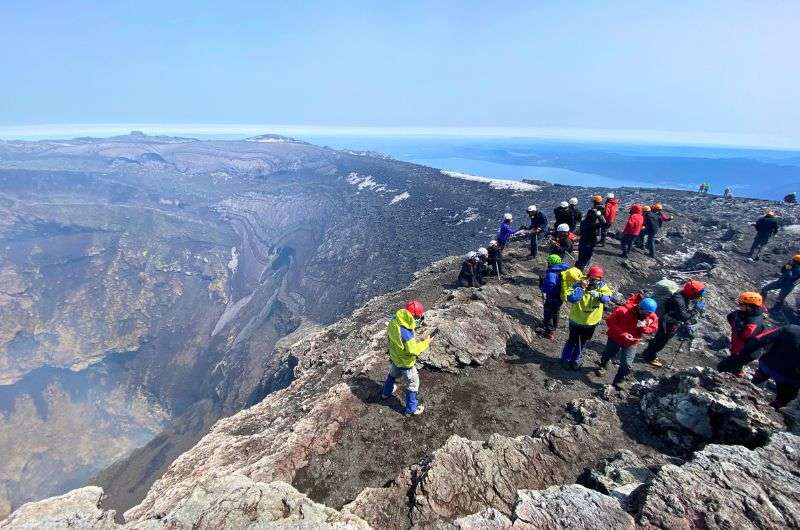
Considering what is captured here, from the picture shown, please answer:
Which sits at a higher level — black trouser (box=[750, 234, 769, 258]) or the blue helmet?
the blue helmet

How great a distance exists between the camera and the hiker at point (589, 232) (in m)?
14.3

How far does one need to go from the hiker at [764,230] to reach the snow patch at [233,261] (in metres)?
90.5

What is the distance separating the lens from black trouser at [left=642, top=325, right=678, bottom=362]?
32.4 feet

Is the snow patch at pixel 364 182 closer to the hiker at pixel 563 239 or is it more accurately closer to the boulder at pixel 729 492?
the hiker at pixel 563 239

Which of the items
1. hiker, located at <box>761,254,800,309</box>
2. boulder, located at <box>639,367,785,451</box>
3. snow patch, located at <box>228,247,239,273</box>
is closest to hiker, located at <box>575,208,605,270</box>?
hiker, located at <box>761,254,800,309</box>

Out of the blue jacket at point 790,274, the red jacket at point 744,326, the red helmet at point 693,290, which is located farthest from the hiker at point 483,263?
the blue jacket at point 790,274

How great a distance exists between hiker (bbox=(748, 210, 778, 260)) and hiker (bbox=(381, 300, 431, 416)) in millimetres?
19951

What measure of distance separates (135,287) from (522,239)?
284 ft

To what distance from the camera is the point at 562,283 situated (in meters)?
10.5

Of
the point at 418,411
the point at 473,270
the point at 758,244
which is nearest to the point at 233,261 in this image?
the point at 473,270

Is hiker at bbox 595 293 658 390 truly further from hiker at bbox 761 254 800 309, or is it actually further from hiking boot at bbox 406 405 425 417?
hiker at bbox 761 254 800 309

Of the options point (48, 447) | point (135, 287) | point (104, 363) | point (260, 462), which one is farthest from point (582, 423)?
point (135, 287)

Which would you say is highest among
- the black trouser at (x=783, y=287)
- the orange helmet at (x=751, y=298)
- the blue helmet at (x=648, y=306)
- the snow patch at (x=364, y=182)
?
the orange helmet at (x=751, y=298)

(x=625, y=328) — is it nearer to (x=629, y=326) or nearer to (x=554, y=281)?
(x=629, y=326)
